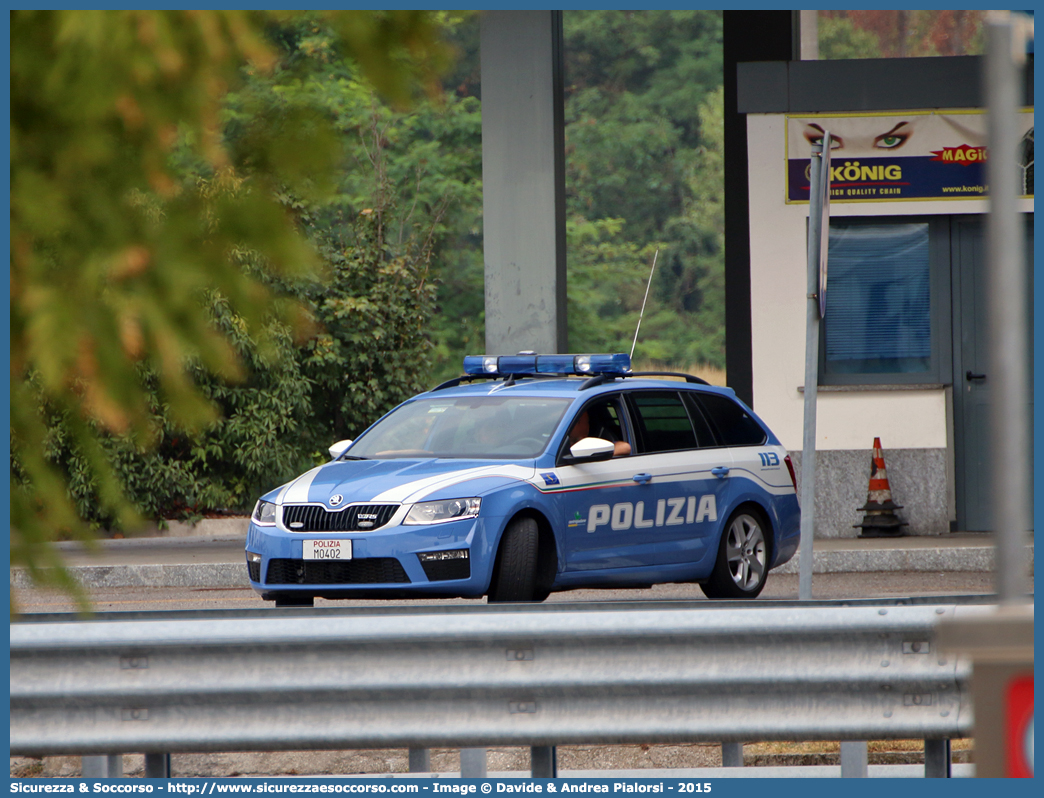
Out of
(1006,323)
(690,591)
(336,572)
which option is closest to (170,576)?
(336,572)

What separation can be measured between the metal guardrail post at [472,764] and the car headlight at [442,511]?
10.6ft

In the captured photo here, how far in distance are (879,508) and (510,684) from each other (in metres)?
10.6

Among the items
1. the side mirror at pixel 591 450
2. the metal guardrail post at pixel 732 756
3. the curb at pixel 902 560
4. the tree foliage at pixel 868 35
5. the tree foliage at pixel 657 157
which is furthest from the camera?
the tree foliage at pixel 657 157

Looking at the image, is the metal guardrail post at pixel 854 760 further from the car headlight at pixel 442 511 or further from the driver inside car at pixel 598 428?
the driver inside car at pixel 598 428

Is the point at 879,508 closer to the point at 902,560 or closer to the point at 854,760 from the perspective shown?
the point at 902,560

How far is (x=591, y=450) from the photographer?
8.74 m

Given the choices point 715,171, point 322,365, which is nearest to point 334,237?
point 322,365

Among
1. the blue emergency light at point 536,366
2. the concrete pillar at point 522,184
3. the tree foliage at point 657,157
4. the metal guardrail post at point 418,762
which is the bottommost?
the metal guardrail post at point 418,762

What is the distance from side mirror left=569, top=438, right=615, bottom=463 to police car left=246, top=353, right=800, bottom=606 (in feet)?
0.03

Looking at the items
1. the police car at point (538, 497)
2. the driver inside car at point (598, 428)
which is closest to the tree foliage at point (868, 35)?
the police car at point (538, 497)

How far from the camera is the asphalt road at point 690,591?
10.3 m

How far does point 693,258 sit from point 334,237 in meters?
30.8

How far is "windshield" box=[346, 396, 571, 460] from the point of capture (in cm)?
900
